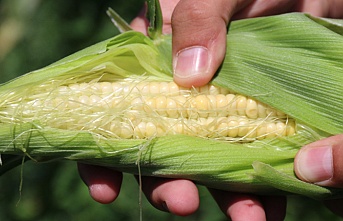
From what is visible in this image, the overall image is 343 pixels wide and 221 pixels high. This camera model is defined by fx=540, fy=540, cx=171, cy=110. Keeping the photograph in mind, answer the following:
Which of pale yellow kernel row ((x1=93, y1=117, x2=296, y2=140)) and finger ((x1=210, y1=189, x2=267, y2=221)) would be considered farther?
finger ((x1=210, y1=189, x2=267, y2=221))

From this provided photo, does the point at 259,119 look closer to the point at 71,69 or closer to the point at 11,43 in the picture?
the point at 71,69

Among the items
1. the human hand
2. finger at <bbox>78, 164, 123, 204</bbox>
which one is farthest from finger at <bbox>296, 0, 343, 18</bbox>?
finger at <bbox>78, 164, 123, 204</bbox>

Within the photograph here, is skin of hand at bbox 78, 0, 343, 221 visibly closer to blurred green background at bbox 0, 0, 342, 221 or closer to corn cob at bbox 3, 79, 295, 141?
corn cob at bbox 3, 79, 295, 141

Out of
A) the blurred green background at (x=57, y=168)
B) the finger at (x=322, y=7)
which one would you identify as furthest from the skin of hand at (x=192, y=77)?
the blurred green background at (x=57, y=168)

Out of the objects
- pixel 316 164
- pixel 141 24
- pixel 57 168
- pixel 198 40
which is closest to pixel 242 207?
pixel 316 164

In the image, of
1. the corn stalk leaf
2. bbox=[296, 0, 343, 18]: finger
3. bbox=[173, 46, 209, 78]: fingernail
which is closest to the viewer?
the corn stalk leaf

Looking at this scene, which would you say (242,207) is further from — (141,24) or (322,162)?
(141,24)
